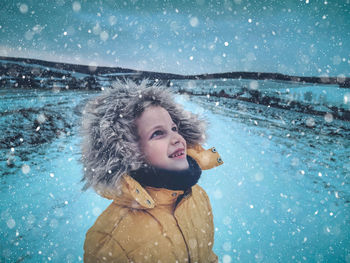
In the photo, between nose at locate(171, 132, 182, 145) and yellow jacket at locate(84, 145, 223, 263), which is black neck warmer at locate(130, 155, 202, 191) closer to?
yellow jacket at locate(84, 145, 223, 263)

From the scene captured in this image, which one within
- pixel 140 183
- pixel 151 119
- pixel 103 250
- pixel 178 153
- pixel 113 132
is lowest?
pixel 103 250

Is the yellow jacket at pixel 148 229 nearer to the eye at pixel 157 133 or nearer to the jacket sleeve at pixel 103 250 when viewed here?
the jacket sleeve at pixel 103 250

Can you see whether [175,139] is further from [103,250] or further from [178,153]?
[103,250]

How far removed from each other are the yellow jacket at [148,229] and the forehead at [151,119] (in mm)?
440

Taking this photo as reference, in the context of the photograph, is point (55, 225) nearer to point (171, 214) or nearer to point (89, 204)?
point (89, 204)

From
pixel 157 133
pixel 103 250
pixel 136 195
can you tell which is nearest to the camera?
pixel 103 250

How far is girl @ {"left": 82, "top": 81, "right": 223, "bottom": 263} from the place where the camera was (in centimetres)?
132

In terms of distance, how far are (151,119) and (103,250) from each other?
101cm

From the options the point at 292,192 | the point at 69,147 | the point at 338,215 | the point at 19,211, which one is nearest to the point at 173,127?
the point at 19,211

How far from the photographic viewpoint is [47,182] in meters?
2.71

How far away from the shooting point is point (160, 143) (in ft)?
5.08

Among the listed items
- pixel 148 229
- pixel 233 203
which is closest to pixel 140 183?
pixel 148 229

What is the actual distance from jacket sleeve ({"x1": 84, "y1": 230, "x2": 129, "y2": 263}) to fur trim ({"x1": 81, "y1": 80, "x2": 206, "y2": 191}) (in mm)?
345

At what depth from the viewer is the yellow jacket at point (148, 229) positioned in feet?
4.21
